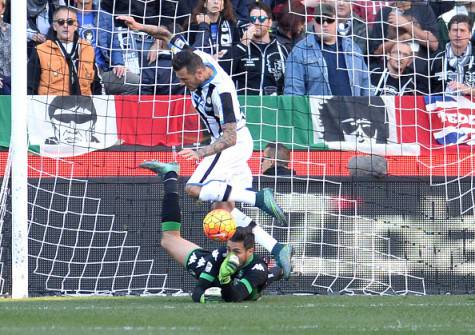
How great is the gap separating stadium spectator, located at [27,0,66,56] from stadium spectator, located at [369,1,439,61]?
3.74 metres

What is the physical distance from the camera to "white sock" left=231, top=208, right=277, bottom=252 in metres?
9.55

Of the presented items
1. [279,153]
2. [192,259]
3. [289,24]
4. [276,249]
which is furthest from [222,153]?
[289,24]

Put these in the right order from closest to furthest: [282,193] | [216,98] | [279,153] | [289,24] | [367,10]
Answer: [216,98] < [282,193] < [279,153] < [289,24] < [367,10]

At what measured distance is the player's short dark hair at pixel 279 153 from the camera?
1141 cm

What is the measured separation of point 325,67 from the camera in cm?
1238

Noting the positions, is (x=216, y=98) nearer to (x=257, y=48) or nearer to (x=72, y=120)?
(x=72, y=120)

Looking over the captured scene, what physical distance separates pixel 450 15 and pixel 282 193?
4.26 meters

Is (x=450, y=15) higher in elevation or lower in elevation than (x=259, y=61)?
higher

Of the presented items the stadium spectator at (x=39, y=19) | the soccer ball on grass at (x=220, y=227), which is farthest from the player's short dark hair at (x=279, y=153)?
the stadium spectator at (x=39, y=19)

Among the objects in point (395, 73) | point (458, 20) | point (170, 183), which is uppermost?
point (458, 20)

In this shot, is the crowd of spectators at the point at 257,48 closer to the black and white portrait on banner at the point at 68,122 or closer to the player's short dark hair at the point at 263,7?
the player's short dark hair at the point at 263,7

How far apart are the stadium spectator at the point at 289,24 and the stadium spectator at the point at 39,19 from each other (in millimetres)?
2657

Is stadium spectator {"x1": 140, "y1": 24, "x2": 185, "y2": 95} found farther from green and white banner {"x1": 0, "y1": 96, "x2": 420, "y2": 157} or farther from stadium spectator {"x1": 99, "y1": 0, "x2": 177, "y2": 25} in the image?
green and white banner {"x1": 0, "y1": 96, "x2": 420, "y2": 157}

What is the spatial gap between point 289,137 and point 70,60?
2526 mm
